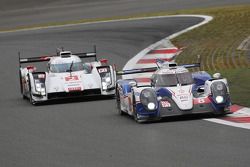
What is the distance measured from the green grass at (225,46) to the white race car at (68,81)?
2829mm

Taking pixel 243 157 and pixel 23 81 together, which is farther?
pixel 23 81

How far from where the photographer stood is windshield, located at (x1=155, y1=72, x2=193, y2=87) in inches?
631

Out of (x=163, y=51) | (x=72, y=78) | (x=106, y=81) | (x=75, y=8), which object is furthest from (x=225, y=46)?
(x=75, y=8)

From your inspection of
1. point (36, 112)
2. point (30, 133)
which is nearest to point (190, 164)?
point (30, 133)

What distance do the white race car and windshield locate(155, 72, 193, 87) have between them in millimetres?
4147

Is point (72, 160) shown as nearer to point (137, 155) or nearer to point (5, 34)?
point (137, 155)

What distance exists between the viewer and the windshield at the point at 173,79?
631 inches

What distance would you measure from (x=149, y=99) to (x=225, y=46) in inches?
458

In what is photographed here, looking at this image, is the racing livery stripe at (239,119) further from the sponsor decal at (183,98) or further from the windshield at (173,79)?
the windshield at (173,79)

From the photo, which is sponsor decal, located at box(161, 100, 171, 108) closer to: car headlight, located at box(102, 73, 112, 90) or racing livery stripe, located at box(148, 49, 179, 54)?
car headlight, located at box(102, 73, 112, 90)

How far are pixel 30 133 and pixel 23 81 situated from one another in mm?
7384

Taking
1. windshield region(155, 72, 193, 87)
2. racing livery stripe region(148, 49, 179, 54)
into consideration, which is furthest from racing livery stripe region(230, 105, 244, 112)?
racing livery stripe region(148, 49, 179, 54)

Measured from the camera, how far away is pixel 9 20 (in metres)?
42.4

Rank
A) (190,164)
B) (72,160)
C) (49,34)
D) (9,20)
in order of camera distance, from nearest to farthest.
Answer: (190,164) < (72,160) < (49,34) < (9,20)
